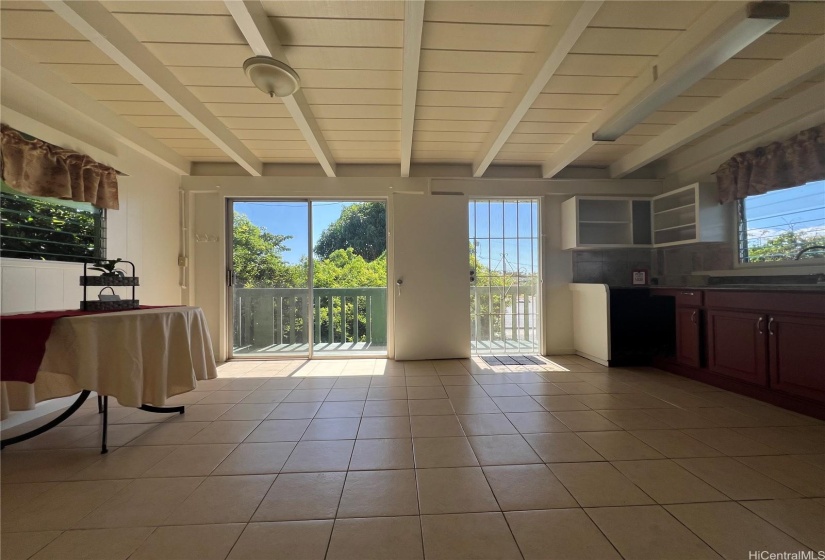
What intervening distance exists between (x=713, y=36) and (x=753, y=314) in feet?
6.27

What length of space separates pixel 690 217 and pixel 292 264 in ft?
14.7

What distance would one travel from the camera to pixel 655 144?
3098mm

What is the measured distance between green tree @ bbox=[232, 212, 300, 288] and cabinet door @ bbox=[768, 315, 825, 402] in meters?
4.28

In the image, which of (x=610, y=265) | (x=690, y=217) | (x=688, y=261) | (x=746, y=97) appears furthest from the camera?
(x=610, y=265)

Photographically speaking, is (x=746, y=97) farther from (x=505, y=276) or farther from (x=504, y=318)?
(x=504, y=318)

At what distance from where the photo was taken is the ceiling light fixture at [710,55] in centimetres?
146

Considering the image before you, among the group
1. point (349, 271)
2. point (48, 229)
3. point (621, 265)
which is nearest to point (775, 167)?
point (621, 265)

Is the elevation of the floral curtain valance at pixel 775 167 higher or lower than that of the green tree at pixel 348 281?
higher

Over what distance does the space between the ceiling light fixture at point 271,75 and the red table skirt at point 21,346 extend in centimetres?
164

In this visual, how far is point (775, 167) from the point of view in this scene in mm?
2600

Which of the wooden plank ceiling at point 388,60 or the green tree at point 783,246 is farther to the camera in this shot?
the green tree at point 783,246

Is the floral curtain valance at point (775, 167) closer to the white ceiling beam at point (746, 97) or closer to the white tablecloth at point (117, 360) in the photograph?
the white ceiling beam at point (746, 97)

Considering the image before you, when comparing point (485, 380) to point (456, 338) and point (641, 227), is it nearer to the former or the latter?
point (456, 338)

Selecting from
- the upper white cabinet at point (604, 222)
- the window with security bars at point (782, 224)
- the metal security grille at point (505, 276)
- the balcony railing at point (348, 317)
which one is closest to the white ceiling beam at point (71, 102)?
the balcony railing at point (348, 317)
